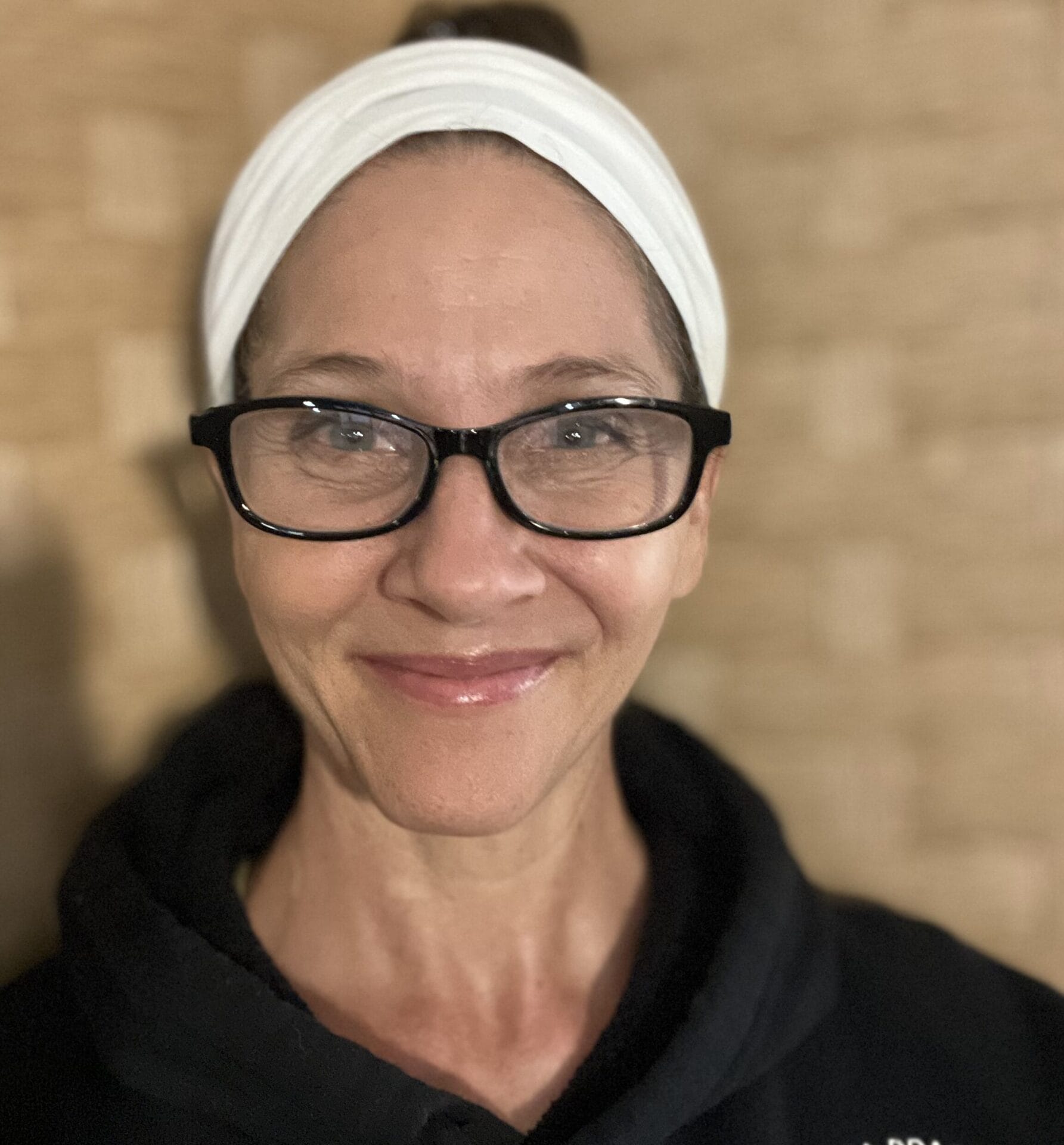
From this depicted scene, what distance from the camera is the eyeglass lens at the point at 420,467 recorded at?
0.87 meters

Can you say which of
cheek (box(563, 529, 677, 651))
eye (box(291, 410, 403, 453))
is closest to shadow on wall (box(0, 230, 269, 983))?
eye (box(291, 410, 403, 453))

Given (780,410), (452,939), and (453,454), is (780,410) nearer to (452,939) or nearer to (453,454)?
(453,454)

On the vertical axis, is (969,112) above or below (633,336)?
above

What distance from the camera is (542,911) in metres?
1.08

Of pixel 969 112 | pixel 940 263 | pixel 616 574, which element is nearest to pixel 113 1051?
pixel 616 574

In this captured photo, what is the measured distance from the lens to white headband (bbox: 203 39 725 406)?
3.00 ft

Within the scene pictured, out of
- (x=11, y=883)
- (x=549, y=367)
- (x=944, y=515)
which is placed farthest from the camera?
(x=944, y=515)

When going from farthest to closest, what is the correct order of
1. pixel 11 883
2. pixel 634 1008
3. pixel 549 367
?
1. pixel 11 883
2. pixel 634 1008
3. pixel 549 367

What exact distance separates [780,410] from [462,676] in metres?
0.59

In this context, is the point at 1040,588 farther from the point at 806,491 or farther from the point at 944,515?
the point at 806,491

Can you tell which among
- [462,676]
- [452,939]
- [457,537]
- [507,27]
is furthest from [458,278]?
[452,939]

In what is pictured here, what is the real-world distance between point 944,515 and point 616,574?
53 cm

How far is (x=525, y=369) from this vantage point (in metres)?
0.85

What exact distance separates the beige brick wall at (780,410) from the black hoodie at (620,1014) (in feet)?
0.36
